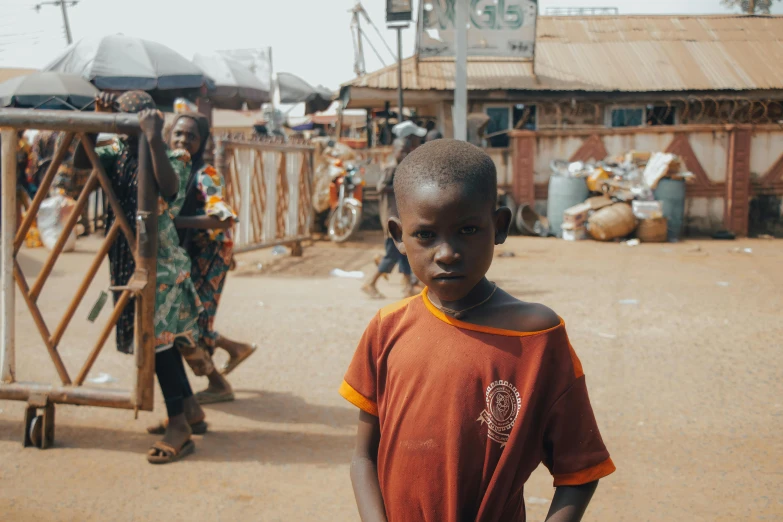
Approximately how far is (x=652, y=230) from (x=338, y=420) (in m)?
9.95

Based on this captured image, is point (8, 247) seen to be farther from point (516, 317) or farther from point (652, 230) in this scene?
point (652, 230)

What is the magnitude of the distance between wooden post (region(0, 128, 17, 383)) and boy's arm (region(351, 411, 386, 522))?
280cm

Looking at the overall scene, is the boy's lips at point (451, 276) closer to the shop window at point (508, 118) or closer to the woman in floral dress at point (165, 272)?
the woman in floral dress at point (165, 272)

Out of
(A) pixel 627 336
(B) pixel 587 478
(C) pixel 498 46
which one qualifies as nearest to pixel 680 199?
(C) pixel 498 46

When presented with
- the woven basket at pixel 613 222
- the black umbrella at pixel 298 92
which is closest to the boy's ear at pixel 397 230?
the woven basket at pixel 613 222

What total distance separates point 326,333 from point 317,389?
1357 mm

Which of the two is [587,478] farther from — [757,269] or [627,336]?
[757,269]

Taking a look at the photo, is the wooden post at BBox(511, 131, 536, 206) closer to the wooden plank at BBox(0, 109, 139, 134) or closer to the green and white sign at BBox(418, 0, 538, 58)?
the green and white sign at BBox(418, 0, 538, 58)

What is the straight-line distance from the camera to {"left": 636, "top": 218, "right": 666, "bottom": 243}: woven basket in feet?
42.5

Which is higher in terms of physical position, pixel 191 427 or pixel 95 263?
pixel 95 263

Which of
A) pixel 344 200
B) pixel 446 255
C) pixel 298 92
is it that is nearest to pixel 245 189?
Result: pixel 344 200

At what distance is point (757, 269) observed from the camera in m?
9.79

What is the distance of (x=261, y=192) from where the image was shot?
10.3 metres

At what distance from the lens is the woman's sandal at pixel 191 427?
404 centimetres
